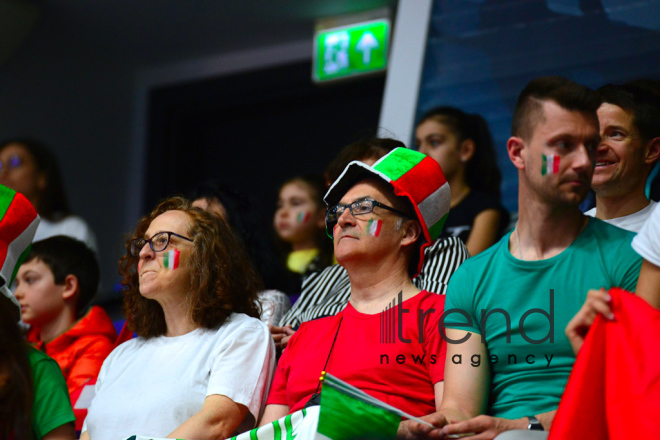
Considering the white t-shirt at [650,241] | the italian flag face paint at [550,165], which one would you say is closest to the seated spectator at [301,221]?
the italian flag face paint at [550,165]

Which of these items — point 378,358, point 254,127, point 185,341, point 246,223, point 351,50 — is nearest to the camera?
point 378,358

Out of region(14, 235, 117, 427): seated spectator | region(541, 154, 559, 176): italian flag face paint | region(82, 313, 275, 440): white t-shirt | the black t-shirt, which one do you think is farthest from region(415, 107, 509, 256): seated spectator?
region(14, 235, 117, 427): seated spectator

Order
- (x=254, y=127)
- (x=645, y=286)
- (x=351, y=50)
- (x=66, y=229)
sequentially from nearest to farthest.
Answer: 1. (x=645, y=286)
2. (x=66, y=229)
3. (x=351, y=50)
4. (x=254, y=127)

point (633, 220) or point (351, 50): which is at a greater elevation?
point (351, 50)

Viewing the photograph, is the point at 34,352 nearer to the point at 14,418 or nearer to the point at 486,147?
the point at 14,418

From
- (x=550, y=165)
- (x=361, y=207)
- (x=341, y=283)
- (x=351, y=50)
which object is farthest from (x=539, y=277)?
(x=351, y=50)

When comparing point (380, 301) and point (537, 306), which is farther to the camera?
point (380, 301)

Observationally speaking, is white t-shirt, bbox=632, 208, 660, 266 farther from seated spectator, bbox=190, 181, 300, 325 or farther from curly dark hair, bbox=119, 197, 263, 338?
seated spectator, bbox=190, 181, 300, 325

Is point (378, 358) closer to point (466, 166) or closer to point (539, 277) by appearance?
point (539, 277)

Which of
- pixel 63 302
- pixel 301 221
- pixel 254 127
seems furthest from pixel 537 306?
pixel 254 127

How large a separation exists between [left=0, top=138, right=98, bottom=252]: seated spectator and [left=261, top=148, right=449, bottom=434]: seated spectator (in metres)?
1.94

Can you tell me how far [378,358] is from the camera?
7.23 ft

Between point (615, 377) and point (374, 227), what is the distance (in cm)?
89

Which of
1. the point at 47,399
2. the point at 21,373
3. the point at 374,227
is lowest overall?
the point at 47,399
